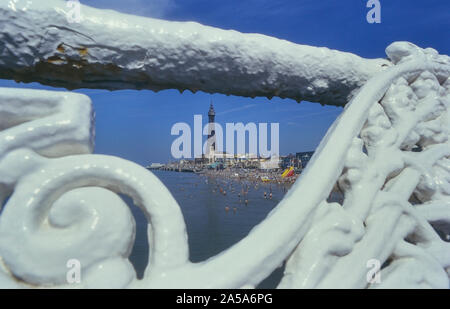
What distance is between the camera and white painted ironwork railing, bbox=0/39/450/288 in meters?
0.77

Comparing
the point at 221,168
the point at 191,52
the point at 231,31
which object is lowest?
the point at 221,168

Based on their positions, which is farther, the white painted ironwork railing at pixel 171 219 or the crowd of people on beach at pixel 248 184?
the crowd of people on beach at pixel 248 184

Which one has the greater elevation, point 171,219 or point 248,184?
point 171,219

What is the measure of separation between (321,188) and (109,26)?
3.06ft

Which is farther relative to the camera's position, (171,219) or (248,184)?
(248,184)

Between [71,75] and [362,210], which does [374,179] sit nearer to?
[362,210]

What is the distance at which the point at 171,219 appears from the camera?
0.84m

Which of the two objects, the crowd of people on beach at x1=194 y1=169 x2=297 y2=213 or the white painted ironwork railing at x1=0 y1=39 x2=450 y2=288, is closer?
the white painted ironwork railing at x1=0 y1=39 x2=450 y2=288

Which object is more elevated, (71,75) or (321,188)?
(71,75)

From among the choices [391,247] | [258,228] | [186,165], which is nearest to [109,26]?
[258,228]

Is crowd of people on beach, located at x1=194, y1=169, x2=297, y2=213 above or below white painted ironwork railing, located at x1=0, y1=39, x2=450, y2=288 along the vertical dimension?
below

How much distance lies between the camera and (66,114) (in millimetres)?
870

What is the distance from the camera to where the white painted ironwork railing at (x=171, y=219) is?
77 cm

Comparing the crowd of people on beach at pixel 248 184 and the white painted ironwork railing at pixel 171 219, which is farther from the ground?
the white painted ironwork railing at pixel 171 219
